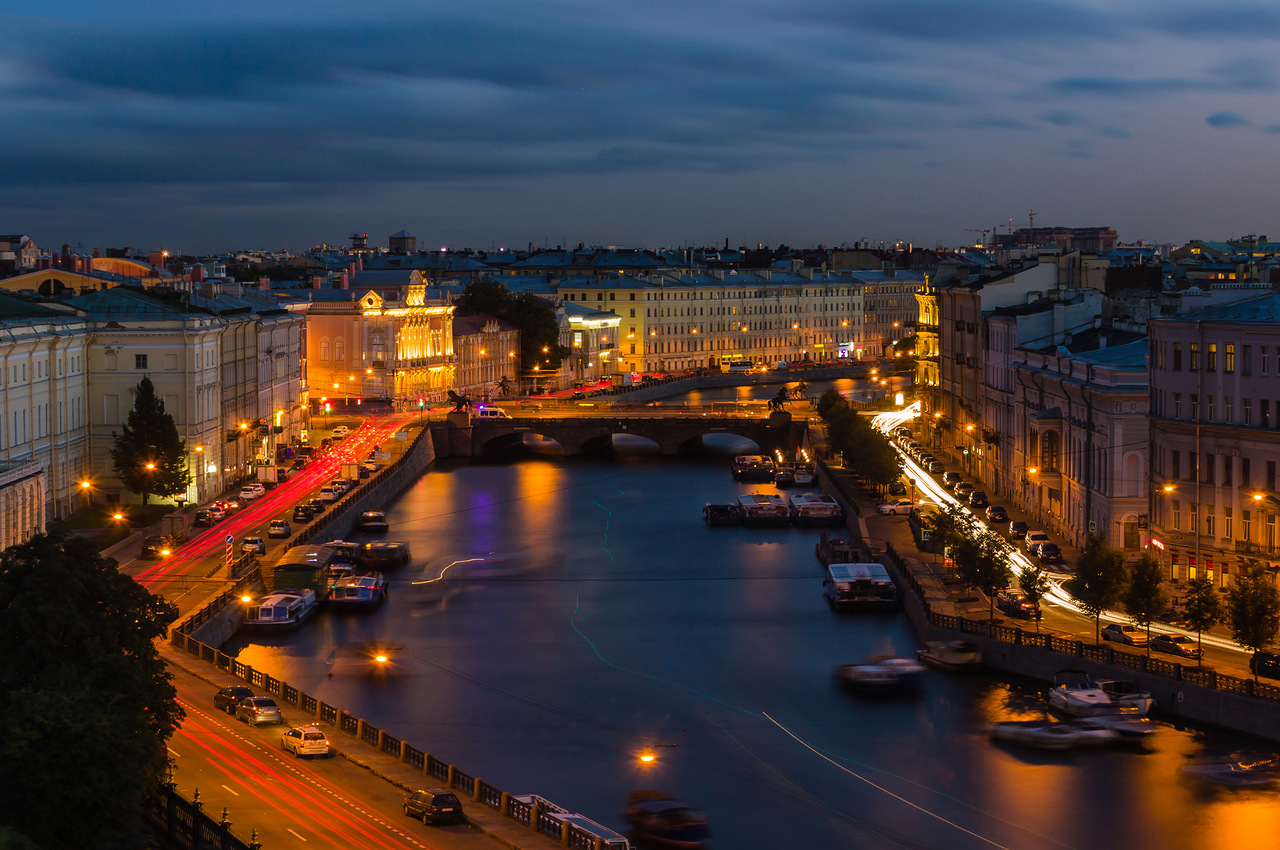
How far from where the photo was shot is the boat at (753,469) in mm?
59062

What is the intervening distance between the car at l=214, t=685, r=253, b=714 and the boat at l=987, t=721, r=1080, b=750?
10.6m

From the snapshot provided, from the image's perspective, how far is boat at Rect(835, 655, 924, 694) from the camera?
28.2 metres

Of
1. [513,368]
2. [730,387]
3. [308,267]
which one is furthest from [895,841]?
[308,267]

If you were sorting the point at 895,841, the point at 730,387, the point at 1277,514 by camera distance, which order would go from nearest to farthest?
1. the point at 895,841
2. the point at 1277,514
3. the point at 730,387

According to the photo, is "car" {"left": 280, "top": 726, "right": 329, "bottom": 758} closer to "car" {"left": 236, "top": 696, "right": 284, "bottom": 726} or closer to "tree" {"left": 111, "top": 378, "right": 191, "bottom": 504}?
"car" {"left": 236, "top": 696, "right": 284, "bottom": 726}

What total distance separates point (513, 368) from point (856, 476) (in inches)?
1501

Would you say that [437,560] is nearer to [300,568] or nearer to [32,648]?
[300,568]

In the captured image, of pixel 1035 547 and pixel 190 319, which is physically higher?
pixel 190 319

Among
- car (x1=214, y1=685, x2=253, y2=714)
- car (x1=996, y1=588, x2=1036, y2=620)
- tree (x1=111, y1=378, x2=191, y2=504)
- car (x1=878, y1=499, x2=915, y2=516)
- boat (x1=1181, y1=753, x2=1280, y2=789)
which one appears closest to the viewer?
boat (x1=1181, y1=753, x2=1280, y2=789)

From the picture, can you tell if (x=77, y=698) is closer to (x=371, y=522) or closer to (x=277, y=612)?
(x=277, y=612)

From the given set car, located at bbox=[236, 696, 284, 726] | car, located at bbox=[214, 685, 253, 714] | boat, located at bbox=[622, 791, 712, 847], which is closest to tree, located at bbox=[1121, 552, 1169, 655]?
boat, located at bbox=[622, 791, 712, 847]

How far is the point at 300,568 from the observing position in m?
35.3

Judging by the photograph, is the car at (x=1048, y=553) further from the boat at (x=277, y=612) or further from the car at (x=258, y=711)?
the car at (x=258, y=711)

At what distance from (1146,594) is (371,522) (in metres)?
24.1
